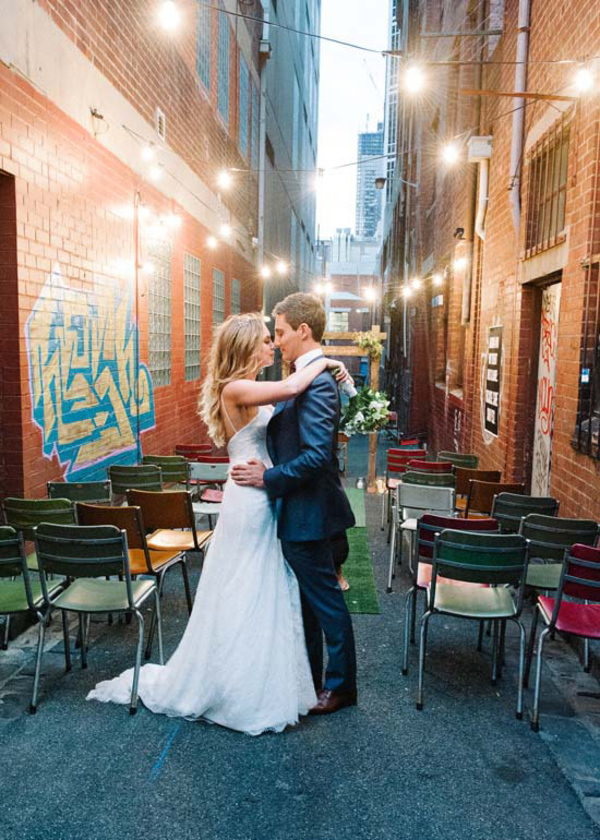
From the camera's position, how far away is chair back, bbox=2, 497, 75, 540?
4.55m

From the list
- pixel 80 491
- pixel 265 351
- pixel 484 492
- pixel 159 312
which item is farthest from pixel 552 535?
pixel 159 312

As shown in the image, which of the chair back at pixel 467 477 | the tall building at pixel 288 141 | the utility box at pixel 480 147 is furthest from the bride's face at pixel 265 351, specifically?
the tall building at pixel 288 141

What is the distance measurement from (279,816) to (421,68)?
5990 millimetres

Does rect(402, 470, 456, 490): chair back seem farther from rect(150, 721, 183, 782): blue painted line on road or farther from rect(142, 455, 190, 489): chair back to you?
rect(150, 721, 183, 782): blue painted line on road

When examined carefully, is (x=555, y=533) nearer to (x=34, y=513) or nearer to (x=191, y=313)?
(x=34, y=513)

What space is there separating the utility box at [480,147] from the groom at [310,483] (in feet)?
21.8

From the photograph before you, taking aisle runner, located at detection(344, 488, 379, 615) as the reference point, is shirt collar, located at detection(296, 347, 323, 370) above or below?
above

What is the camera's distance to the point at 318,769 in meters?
3.18

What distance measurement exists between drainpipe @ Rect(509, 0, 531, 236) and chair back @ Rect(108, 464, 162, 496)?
5005 millimetres

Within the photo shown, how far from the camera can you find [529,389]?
7.64 m

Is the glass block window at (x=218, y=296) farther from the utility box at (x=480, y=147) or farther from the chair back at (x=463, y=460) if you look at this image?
the chair back at (x=463, y=460)

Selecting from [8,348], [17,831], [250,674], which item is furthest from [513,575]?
[8,348]

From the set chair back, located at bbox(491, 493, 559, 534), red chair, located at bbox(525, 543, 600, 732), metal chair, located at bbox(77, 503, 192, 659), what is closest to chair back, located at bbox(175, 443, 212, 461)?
metal chair, located at bbox(77, 503, 192, 659)

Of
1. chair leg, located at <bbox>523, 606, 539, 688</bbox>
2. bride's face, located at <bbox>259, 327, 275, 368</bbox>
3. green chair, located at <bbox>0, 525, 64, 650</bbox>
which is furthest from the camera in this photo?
chair leg, located at <bbox>523, 606, 539, 688</bbox>
